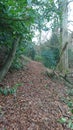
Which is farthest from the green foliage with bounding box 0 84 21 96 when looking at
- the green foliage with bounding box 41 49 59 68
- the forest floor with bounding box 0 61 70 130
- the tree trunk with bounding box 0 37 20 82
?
the green foliage with bounding box 41 49 59 68

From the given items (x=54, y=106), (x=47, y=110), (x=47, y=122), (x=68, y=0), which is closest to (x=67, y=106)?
(x=54, y=106)

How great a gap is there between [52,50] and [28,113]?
37.0 ft

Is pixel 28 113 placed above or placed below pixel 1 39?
below

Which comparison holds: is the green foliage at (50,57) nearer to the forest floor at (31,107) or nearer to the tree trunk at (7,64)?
the forest floor at (31,107)

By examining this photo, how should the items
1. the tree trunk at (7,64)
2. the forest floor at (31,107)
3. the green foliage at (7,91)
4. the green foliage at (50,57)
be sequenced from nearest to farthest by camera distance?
the forest floor at (31,107)
the green foliage at (7,91)
the tree trunk at (7,64)
the green foliage at (50,57)

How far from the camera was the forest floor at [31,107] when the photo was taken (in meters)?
4.56

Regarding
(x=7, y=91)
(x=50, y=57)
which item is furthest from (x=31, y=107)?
(x=50, y=57)

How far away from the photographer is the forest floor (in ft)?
15.0

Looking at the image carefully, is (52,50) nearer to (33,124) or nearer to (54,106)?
(54,106)

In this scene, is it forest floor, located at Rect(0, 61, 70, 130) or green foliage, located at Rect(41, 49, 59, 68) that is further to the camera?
green foliage, located at Rect(41, 49, 59, 68)

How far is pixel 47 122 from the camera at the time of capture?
482 centimetres

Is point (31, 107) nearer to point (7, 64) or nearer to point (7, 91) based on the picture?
point (7, 91)

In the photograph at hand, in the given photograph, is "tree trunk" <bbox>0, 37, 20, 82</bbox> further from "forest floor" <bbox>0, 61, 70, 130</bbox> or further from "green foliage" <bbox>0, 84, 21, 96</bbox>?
"green foliage" <bbox>0, 84, 21, 96</bbox>

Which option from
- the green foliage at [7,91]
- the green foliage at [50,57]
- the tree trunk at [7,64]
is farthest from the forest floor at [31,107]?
the green foliage at [50,57]
